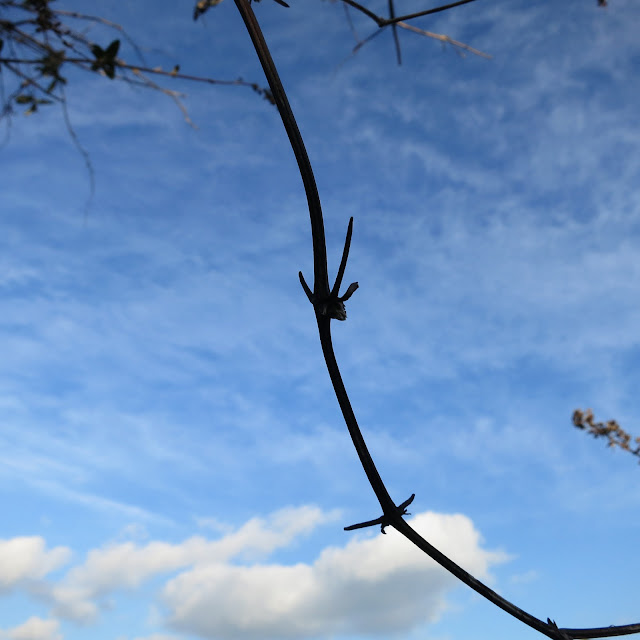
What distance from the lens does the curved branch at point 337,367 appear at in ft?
3.29

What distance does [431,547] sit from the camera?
109cm

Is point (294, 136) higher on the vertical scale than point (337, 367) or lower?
higher

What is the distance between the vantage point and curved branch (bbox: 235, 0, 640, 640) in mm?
1003

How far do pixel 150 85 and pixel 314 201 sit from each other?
954 mm

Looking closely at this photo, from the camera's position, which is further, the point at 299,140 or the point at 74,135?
the point at 74,135

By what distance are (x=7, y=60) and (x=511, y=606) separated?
159 centimetres

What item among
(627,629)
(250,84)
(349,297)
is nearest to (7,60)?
(250,84)

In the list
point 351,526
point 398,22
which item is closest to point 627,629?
point 351,526

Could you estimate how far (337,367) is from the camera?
1.06 meters

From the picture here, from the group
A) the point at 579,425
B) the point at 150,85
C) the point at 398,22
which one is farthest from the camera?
the point at 579,425

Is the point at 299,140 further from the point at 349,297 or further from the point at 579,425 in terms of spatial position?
the point at 579,425

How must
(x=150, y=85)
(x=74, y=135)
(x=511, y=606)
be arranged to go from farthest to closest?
(x=74, y=135) → (x=150, y=85) → (x=511, y=606)

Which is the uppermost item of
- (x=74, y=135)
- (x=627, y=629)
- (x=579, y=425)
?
(x=579, y=425)

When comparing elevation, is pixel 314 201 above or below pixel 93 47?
below
